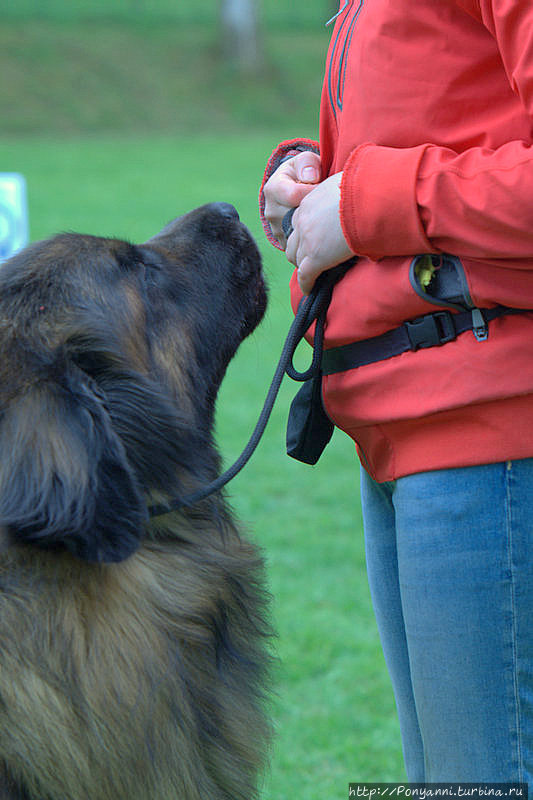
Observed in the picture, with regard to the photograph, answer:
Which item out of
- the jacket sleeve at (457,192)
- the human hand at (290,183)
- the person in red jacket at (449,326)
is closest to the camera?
the jacket sleeve at (457,192)

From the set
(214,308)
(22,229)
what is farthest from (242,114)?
(214,308)

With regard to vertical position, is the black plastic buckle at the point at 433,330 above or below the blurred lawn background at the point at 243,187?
above

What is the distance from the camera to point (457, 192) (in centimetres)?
157

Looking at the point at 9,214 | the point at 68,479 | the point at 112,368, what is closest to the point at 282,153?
the point at 112,368

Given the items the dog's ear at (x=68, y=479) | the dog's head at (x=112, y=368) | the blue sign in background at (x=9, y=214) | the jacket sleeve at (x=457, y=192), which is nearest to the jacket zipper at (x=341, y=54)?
the jacket sleeve at (x=457, y=192)

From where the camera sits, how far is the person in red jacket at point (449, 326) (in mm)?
1607

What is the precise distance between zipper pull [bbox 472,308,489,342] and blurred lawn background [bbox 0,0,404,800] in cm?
119

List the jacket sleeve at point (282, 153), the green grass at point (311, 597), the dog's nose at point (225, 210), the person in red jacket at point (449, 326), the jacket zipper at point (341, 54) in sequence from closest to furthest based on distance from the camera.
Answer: the person in red jacket at point (449, 326)
the jacket zipper at point (341, 54)
the jacket sleeve at point (282, 153)
the dog's nose at point (225, 210)
the green grass at point (311, 597)

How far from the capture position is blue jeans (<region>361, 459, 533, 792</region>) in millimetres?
1672

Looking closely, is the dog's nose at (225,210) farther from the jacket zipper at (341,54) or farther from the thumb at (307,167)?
the jacket zipper at (341,54)

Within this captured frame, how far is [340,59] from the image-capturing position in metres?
1.88

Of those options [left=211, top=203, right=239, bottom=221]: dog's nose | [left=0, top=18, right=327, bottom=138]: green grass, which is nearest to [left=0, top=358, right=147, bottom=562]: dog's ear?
[left=211, top=203, right=239, bottom=221]: dog's nose

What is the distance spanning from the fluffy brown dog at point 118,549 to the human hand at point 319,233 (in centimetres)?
44

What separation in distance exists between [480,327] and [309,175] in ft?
1.98
